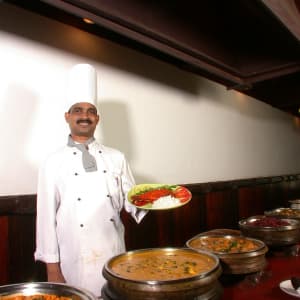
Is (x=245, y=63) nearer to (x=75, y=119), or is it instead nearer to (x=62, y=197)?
(x=75, y=119)

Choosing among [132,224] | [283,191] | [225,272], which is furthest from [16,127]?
[283,191]

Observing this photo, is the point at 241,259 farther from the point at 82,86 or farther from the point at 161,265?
the point at 82,86

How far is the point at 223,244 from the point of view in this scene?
2.01 m

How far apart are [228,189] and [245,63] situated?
1.77 m

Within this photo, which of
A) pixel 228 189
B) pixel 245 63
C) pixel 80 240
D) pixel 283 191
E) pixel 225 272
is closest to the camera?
pixel 225 272

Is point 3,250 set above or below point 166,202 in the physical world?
below

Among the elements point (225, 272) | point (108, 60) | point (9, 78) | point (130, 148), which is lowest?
point (225, 272)

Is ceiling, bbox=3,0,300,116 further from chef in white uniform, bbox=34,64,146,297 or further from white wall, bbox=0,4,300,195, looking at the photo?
chef in white uniform, bbox=34,64,146,297

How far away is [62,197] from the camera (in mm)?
2068

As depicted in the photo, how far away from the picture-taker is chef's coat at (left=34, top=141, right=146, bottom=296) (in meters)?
2.01

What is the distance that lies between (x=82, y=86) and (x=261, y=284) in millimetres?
1573

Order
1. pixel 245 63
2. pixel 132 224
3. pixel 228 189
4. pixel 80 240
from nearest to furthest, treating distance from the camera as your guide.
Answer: pixel 80 240
pixel 132 224
pixel 245 63
pixel 228 189

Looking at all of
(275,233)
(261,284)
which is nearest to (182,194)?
(261,284)

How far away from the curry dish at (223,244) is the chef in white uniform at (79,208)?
1.29ft
